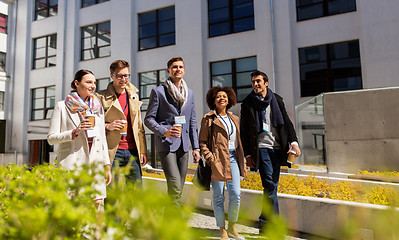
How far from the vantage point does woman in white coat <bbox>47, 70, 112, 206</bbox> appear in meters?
3.28

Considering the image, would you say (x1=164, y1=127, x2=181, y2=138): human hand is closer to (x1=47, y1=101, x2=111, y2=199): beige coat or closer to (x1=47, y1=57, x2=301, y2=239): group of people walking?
(x1=47, y1=57, x2=301, y2=239): group of people walking

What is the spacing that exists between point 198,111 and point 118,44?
6942 mm

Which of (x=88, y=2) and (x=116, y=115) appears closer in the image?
(x=116, y=115)

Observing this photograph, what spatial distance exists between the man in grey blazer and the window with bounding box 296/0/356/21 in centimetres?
1300

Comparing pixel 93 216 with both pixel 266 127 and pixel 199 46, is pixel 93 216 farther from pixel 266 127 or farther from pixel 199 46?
pixel 199 46

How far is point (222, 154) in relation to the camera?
14.6ft

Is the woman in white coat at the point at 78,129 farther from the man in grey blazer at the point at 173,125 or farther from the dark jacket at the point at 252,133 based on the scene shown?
the dark jacket at the point at 252,133

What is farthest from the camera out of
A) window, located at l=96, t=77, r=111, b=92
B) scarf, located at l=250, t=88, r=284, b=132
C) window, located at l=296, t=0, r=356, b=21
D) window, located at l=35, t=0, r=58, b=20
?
window, located at l=35, t=0, r=58, b=20

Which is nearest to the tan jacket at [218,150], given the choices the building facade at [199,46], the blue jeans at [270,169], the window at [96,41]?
the blue jeans at [270,169]

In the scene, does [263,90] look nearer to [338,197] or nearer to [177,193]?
[177,193]

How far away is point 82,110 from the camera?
11.4 ft

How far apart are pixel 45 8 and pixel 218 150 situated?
23.9 m

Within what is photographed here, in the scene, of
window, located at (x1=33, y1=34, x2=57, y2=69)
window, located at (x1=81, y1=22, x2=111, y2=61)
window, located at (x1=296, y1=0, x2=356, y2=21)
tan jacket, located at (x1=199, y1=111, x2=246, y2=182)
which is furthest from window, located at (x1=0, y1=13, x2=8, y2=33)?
tan jacket, located at (x1=199, y1=111, x2=246, y2=182)

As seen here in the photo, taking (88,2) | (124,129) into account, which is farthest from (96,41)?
(124,129)
